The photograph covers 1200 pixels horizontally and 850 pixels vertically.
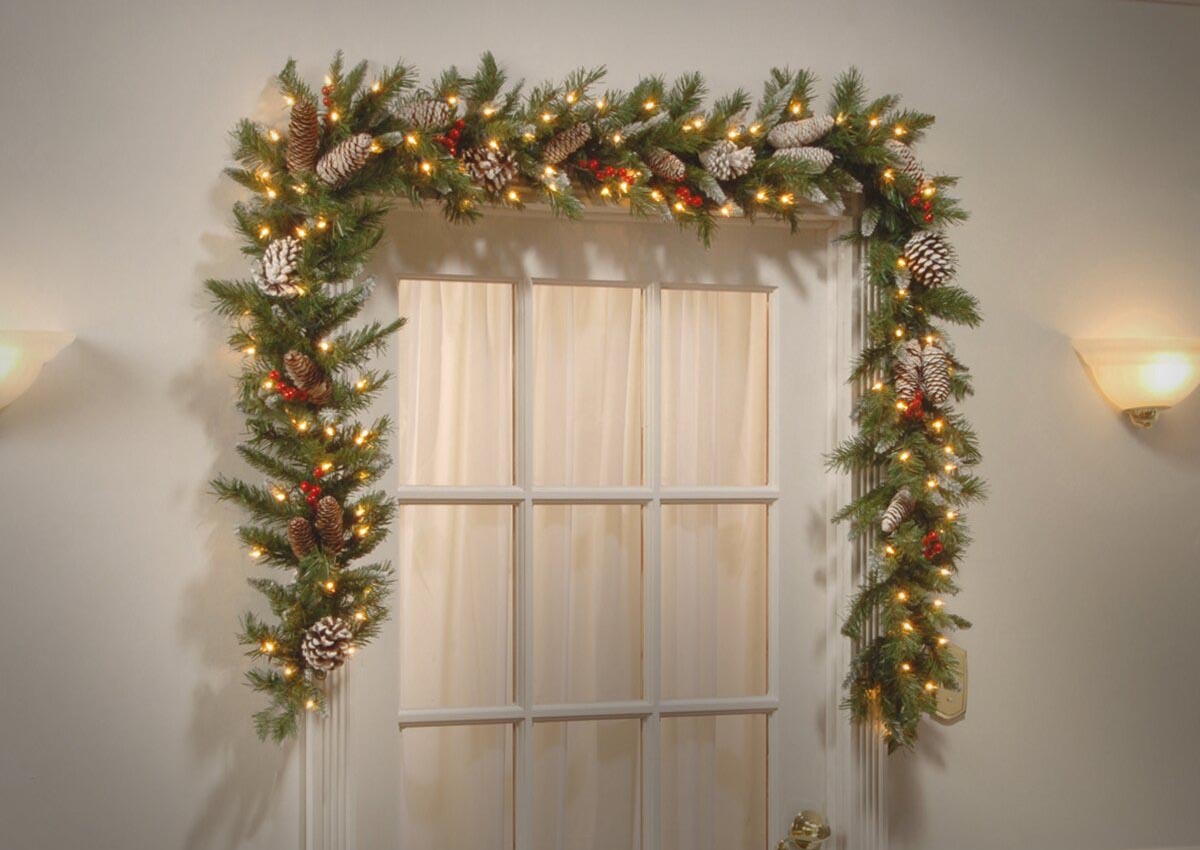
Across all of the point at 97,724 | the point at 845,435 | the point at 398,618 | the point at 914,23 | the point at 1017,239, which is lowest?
the point at 97,724

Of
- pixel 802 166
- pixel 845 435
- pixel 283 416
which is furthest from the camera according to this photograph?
pixel 845 435

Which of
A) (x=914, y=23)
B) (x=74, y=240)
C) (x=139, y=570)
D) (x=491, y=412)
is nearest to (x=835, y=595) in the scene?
(x=491, y=412)

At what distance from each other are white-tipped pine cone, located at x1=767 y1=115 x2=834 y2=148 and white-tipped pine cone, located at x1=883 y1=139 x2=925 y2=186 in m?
0.11

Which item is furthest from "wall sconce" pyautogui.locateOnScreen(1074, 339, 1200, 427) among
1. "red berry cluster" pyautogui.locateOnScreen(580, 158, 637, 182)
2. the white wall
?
"red berry cluster" pyautogui.locateOnScreen(580, 158, 637, 182)

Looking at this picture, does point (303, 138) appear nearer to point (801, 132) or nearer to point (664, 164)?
point (664, 164)

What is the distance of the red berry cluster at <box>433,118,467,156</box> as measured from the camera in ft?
5.93

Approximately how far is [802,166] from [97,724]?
142 cm

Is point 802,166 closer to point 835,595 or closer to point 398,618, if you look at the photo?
point 835,595

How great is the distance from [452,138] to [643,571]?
0.81 meters

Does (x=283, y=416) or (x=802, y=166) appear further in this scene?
(x=802, y=166)

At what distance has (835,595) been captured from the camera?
2.07 metres

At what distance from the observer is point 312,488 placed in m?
1.75

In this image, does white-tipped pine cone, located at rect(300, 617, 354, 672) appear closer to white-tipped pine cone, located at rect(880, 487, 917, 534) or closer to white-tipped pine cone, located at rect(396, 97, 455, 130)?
white-tipped pine cone, located at rect(396, 97, 455, 130)

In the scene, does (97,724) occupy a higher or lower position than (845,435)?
lower
